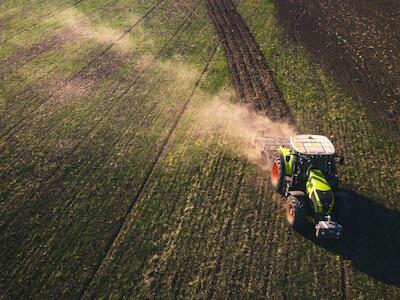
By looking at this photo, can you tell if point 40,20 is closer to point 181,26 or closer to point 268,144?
point 181,26

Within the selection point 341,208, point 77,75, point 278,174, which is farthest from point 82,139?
point 341,208

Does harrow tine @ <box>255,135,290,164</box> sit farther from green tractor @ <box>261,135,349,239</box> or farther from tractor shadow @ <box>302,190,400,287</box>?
tractor shadow @ <box>302,190,400,287</box>

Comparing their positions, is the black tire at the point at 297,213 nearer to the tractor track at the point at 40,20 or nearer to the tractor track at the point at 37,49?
the tractor track at the point at 37,49

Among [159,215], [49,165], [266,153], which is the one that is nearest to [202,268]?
[159,215]

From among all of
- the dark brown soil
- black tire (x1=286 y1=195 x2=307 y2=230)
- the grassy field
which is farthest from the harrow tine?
the dark brown soil

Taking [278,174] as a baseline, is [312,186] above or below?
above

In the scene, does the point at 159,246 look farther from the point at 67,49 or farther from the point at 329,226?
the point at 67,49

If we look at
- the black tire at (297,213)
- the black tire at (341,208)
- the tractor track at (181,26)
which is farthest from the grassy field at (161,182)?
the black tire at (341,208)
